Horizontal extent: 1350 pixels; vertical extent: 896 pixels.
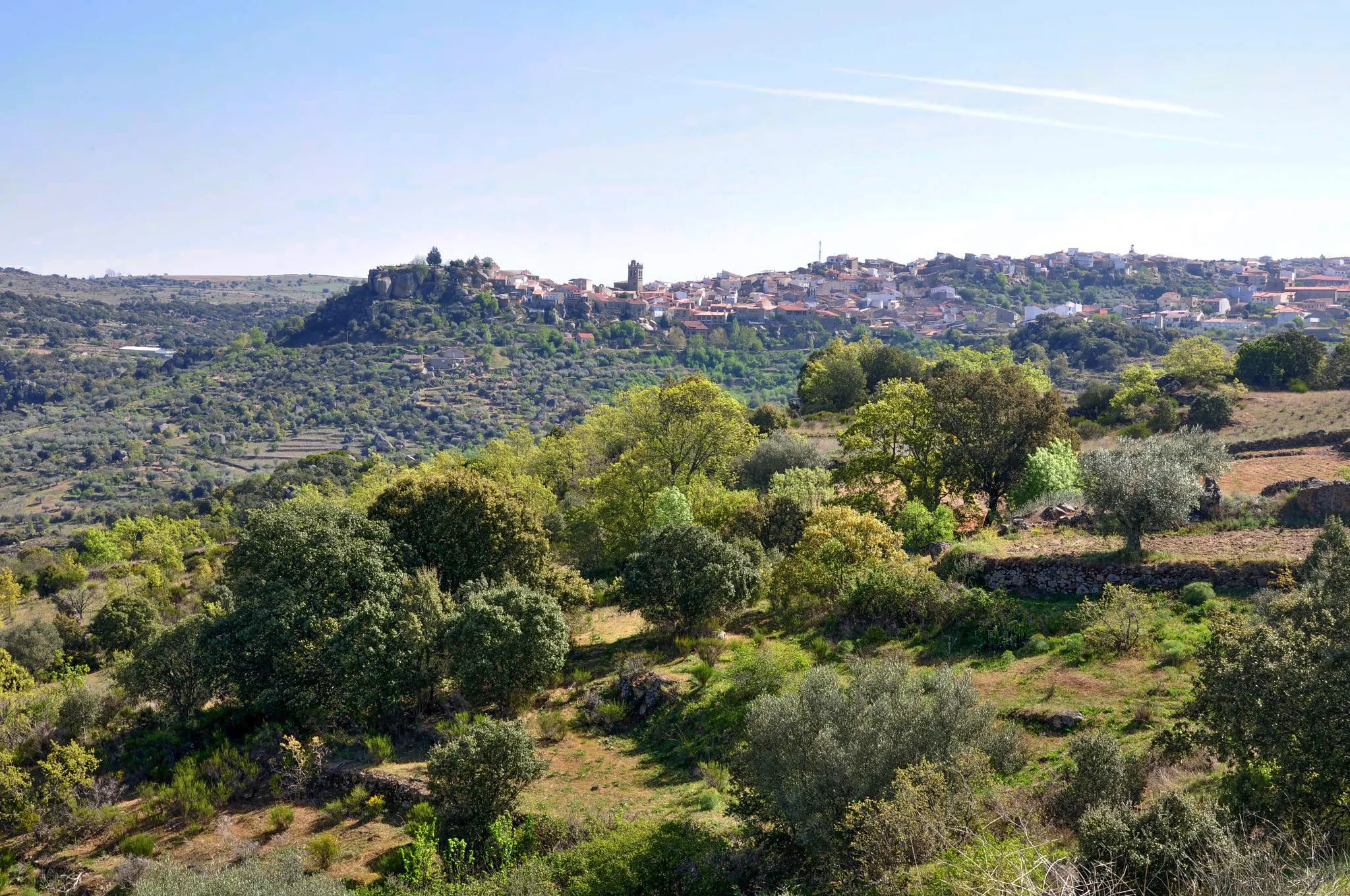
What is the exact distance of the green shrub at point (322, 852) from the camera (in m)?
13.8

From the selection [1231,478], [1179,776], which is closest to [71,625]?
[1179,776]

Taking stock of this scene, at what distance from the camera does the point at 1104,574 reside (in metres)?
18.9

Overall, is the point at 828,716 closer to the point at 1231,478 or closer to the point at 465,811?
→ the point at 465,811

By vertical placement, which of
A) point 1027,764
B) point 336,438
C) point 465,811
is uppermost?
point 1027,764

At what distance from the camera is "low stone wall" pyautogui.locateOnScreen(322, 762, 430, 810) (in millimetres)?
15375

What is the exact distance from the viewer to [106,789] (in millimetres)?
16547

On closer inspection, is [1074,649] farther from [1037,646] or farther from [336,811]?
[336,811]

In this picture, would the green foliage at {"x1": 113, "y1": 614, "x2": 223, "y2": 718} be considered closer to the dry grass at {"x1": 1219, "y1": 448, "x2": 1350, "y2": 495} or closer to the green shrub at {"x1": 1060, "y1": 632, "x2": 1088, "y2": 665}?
the green shrub at {"x1": 1060, "y1": 632, "x2": 1088, "y2": 665}

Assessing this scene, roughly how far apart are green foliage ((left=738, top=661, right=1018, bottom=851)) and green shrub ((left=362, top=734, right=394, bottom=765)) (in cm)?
783

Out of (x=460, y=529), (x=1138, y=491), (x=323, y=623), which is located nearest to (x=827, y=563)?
(x=1138, y=491)

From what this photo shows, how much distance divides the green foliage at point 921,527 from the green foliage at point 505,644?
11.0 meters

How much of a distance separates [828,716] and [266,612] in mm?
13206

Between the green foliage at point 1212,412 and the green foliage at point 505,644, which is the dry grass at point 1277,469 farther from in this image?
the green foliage at point 505,644

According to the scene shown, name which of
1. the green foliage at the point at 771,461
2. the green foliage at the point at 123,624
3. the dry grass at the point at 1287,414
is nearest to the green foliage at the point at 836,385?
the dry grass at the point at 1287,414
